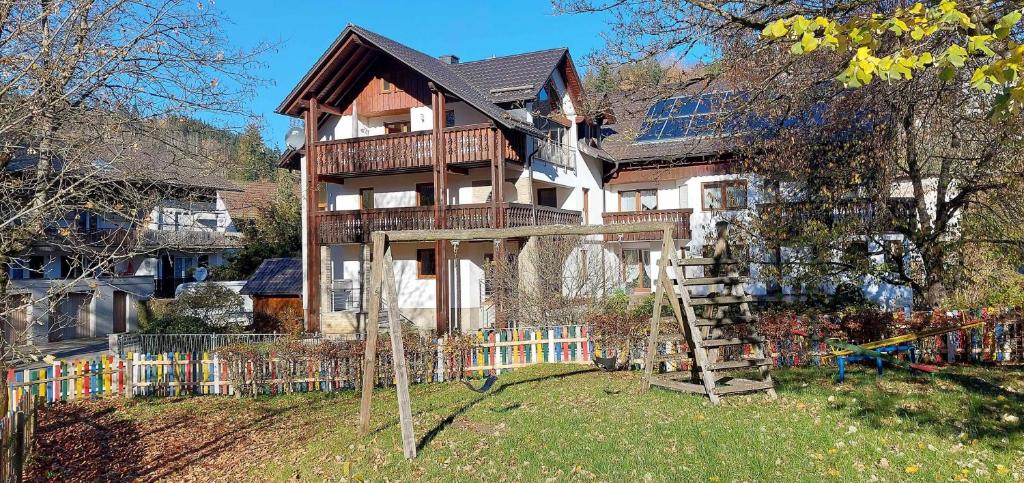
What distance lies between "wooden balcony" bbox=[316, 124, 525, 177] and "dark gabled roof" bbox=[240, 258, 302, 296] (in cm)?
503

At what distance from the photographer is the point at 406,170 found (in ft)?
81.3

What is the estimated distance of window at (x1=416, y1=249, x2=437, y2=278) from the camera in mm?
25906

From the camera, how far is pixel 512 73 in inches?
1013

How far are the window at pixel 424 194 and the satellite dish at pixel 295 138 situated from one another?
195 inches

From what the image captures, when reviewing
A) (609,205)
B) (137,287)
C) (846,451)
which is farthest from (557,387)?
(137,287)

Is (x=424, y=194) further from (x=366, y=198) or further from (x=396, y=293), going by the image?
(x=396, y=293)

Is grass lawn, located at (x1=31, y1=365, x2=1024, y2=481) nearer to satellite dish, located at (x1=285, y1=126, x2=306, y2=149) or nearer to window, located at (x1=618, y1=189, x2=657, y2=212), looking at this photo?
satellite dish, located at (x1=285, y1=126, x2=306, y2=149)

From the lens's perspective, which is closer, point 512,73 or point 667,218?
point 512,73

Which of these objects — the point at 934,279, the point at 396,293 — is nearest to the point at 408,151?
the point at 396,293

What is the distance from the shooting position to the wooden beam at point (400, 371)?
7.93 meters

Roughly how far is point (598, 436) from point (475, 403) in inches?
125

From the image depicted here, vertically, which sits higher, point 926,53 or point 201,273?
point 926,53

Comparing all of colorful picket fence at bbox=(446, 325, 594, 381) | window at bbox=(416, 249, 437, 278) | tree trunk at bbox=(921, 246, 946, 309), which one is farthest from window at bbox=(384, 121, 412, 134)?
tree trunk at bbox=(921, 246, 946, 309)

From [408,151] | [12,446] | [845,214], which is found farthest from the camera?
[408,151]
